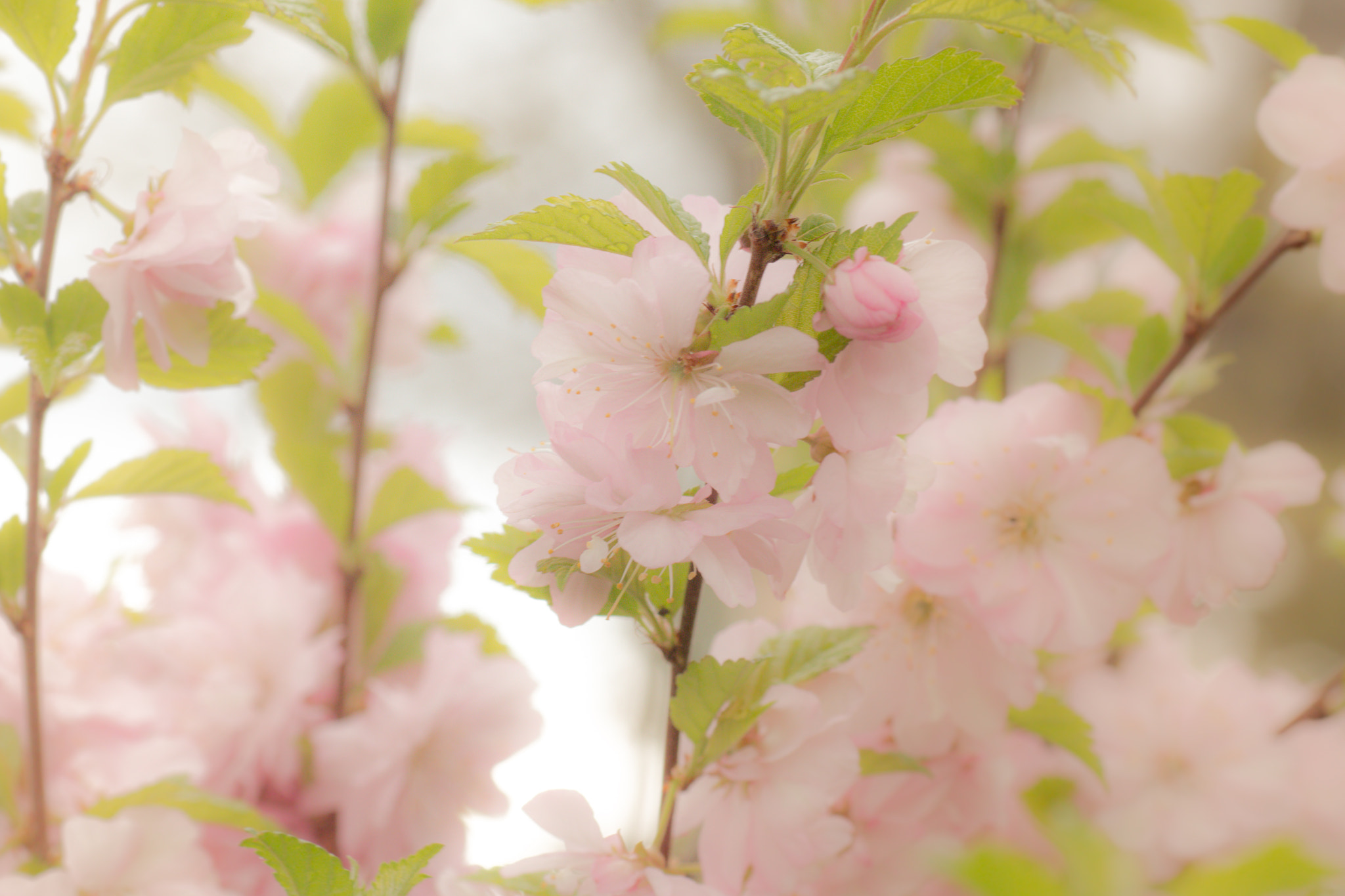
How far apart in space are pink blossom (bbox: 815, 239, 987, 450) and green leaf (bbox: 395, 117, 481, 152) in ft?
1.79

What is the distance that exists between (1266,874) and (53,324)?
488 millimetres

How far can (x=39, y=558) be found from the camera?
1.57 ft

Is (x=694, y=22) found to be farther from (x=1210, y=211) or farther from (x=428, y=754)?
(x=428, y=754)

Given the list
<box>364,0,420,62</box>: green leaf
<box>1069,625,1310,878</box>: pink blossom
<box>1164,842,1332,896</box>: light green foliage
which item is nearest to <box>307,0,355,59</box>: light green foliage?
<box>364,0,420,62</box>: green leaf

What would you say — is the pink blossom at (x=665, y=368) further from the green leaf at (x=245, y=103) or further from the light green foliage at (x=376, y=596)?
the green leaf at (x=245, y=103)

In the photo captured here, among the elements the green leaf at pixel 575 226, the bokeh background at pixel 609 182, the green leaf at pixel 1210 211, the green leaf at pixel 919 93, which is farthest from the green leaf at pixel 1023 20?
the bokeh background at pixel 609 182

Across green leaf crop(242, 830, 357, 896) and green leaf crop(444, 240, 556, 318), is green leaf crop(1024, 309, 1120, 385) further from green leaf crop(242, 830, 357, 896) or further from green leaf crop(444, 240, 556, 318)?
green leaf crop(242, 830, 357, 896)

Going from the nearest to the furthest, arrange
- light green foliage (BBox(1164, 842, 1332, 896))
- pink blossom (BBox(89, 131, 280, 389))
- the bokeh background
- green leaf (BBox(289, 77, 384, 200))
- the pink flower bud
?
light green foliage (BBox(1164, 842, 1332, 896)) < the pink flower bud < pink blossom (BBox(89, 131, 280, 389)) < green leaf (BBox(289, 77, 384, 200)) < the bokeh background

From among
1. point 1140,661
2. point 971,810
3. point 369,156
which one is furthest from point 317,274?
point 1140,661

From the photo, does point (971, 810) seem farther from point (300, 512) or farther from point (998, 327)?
point (300, 512)

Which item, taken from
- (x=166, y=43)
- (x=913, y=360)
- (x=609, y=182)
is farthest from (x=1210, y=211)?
(x=609, y=182)

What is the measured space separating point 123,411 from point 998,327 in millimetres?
1076

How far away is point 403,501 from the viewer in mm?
665

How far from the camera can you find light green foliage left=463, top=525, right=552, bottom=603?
399 mm
